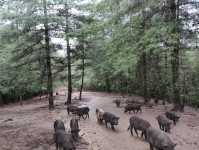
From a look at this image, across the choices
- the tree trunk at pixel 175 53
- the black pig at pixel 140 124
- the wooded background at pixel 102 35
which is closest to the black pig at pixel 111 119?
the black pig at pixel 140 124

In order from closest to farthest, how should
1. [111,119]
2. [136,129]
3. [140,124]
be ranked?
[140,124] → [136,129] → [111,119]

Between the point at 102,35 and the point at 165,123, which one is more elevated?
the point at 102,35

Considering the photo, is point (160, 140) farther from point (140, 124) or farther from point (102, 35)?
point (102, 35)

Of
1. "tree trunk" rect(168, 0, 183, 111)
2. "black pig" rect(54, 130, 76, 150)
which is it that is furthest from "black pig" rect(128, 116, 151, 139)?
"tree trunk" rect(168, 0, 183, 111)

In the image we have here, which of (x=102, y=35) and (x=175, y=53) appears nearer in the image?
(x=175, y=53)

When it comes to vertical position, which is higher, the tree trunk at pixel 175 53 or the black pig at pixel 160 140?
the tree trunk at pixel 175 53

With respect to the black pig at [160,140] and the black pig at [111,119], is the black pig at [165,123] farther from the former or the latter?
the black pig at [160,140]

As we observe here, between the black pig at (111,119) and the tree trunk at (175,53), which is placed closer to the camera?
the black pig at (111,119)

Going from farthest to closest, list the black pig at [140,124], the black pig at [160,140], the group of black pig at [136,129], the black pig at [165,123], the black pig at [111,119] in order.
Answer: the black pig at [111,119], the black pig at [165,123], the black pig at [140,124], the group of black pig at [136,129], the black pig at [160,140]

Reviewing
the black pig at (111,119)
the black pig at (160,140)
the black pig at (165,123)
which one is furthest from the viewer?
the black pig at (111,119)

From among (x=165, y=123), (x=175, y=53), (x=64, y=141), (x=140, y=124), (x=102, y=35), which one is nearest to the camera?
(x=64, y=141)

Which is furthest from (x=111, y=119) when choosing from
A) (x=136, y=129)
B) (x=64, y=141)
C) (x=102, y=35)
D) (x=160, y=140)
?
(x=102, y=35)

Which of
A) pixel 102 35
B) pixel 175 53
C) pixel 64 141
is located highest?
pixel 102 35

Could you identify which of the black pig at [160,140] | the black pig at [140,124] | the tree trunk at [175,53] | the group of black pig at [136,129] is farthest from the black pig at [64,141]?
the tree trunk at [175,53]
